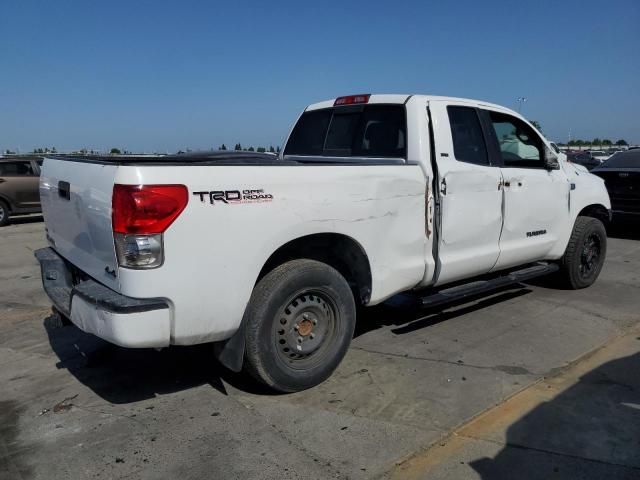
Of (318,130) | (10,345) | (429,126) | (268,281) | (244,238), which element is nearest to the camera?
(244,238)

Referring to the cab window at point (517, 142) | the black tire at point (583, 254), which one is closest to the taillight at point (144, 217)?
the cab window at point (517, 142)

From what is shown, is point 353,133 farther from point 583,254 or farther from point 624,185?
point 624,185

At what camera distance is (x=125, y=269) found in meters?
3.00

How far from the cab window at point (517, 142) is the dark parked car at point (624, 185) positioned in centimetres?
528

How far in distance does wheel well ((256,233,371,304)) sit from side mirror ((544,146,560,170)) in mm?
2671

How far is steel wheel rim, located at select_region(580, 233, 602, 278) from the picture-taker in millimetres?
6301

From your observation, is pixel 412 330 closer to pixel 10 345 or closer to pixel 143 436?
pixel 143 436

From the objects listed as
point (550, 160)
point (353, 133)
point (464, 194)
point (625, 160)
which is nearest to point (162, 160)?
point (353, 133)

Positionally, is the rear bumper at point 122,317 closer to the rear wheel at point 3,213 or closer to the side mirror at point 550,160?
the side mirror at point 550,160

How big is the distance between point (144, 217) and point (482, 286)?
125 inches

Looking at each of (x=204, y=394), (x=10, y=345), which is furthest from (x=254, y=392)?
(x=10, y=345)

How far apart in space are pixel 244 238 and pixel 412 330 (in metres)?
2.36

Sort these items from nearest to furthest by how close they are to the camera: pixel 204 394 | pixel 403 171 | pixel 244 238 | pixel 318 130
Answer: pixel 244 238
pixel 204 394
pixel 403 171
pixel 318 130

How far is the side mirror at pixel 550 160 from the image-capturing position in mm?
5582
